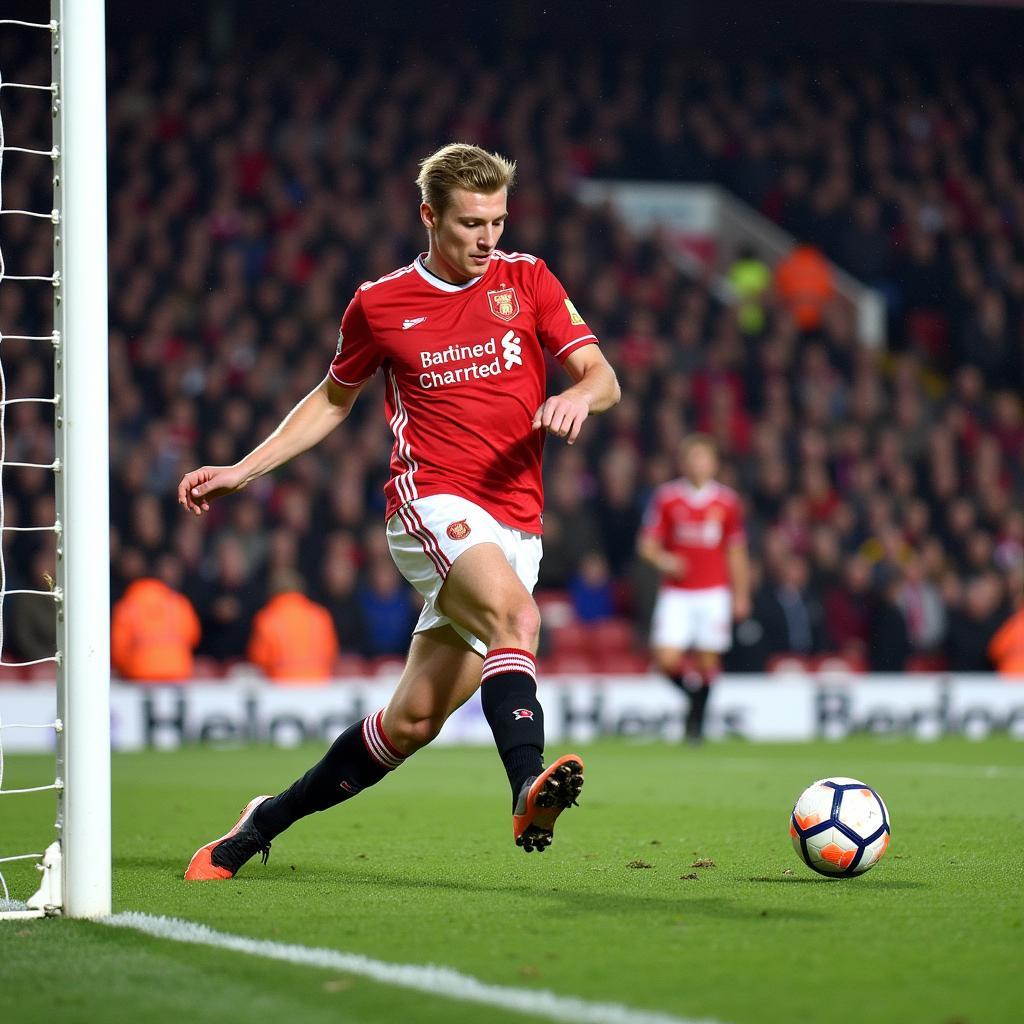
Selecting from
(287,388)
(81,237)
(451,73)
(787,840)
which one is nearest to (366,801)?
(787,840)

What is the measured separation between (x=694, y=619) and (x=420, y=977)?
988 cm

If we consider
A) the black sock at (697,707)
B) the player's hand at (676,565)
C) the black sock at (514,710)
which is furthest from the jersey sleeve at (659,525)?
the black sock at (514,710)

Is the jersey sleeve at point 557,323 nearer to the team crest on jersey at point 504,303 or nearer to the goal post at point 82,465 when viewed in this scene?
the team crest on jersey at point 504,303

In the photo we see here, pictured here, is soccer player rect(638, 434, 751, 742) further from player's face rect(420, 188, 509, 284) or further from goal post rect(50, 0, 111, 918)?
goal post rect(50, 0, 111, 918)

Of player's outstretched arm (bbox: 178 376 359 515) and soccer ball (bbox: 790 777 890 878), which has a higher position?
player's outstretched arm (bbox: 178 376 359 515)

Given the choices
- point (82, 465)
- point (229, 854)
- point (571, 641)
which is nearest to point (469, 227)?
point (82, 465)

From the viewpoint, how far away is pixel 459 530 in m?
4.72

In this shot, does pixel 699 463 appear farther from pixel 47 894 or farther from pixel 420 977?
pixel 420 977

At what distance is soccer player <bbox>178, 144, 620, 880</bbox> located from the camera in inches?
186

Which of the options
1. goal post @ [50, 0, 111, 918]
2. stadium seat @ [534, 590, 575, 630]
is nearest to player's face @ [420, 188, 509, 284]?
goal post @ [50, 0, 111, 918]

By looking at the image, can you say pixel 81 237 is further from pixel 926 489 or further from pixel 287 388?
pixel 926 489

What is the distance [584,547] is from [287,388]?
10.7 ft

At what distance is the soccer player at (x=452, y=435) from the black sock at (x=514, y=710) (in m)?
0.04

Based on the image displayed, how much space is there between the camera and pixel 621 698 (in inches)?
550
